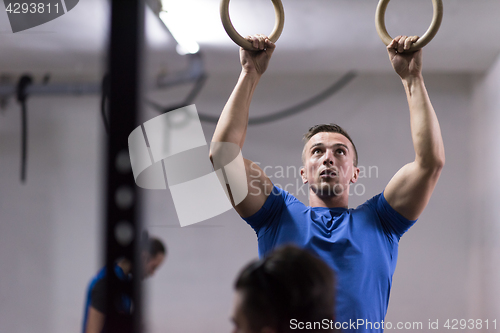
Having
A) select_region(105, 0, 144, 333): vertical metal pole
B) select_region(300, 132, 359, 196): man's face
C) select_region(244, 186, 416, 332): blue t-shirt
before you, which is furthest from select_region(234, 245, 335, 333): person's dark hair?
select_region(300, 132, 359, 196): man's face

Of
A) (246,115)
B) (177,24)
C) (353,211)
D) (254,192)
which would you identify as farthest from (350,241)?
(177,24)

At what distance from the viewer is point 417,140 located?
610mm

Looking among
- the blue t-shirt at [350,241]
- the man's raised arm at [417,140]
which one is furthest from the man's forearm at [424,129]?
the blue t-shirt at [350,241]

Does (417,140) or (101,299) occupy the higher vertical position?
(417,140)

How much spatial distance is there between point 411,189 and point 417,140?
10 cm

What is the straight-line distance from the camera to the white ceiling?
1.22 m

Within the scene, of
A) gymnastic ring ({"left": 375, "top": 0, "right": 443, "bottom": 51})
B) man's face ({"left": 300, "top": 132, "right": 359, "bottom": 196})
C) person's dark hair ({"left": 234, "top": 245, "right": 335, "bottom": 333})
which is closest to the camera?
person's dark hair ({"left": 234, "top": 245, "right": 335, "bottom": 333})

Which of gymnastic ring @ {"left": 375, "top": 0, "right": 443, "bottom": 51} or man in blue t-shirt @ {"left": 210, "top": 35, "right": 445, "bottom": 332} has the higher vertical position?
gymnastic ring @ {"left": 375, "top": 0, "right": 443, "bottom": 51}

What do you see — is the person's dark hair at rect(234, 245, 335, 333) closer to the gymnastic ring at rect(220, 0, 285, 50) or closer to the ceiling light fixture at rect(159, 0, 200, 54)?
the gymnastic ring at rect(220, 0, 285, 50)

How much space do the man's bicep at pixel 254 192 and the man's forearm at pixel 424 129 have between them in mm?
295

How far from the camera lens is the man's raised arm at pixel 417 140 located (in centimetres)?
60

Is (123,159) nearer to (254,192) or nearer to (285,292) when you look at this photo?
(285,292)

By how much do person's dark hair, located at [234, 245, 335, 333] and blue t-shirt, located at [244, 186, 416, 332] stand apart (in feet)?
0.92

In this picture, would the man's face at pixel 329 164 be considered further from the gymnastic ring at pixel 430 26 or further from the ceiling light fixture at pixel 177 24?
the ceiling light fixture at pixel 177 24
